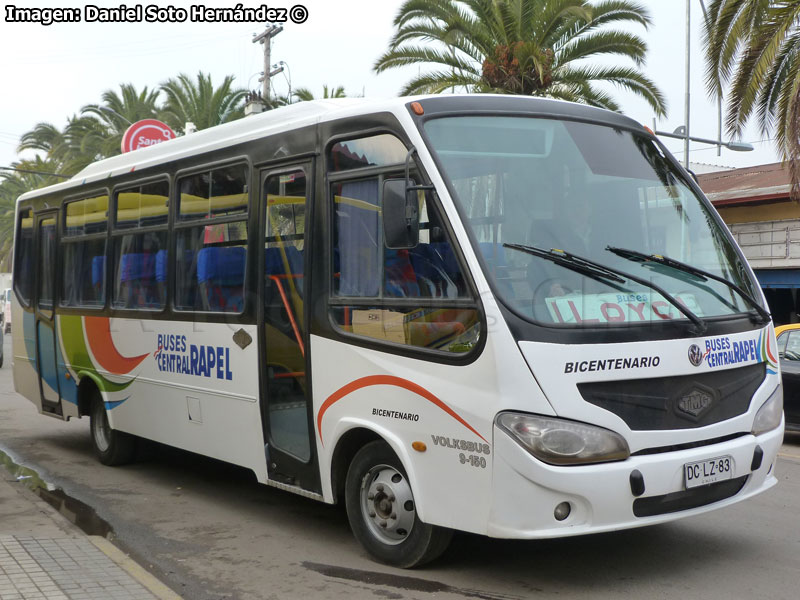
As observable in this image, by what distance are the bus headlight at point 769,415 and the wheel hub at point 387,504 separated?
6.76ft

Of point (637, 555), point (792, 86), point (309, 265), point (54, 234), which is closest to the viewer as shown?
point (637, 555)

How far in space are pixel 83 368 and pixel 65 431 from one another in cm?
305

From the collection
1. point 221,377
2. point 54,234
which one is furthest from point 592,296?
point 54,234

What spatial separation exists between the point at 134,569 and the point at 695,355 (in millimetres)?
3509

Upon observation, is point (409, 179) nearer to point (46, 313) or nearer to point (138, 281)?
point (138, 281)

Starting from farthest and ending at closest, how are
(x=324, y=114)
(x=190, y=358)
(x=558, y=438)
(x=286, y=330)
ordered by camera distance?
(x=190, y=358) < (x=286, y=330) < (x=324, y=114) < (x=558, y=438)

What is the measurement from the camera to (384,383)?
574cm

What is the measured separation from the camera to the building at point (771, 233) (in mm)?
20844

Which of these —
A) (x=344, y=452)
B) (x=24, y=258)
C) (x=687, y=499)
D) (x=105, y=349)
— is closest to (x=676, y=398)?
(x=687, y=499)

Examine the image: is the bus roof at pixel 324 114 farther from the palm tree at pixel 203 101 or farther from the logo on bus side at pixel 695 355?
the palm tree at pixel 203 101

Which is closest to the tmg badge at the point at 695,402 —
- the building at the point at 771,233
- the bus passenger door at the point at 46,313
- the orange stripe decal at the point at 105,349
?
the orange stripe decal at the point at 105,349

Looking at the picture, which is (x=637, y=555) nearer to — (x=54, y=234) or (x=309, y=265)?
(x=309, y=265)

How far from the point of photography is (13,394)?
18062mm

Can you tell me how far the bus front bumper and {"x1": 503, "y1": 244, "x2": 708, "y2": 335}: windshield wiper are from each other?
31.8 inches
